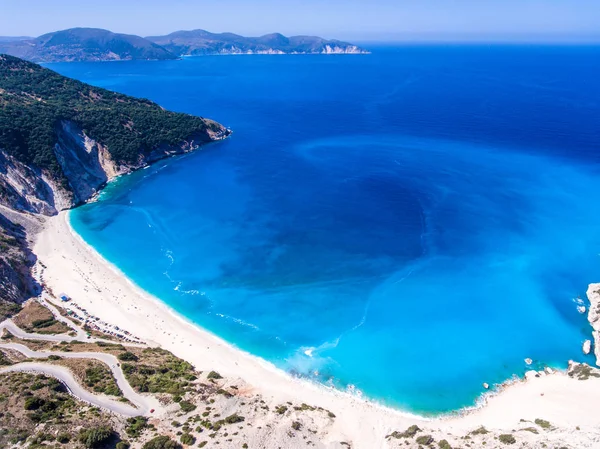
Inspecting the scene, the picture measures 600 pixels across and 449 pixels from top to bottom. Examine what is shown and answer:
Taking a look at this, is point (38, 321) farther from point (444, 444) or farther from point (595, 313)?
point (595, 313)

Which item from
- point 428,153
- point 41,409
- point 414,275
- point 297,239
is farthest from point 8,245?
point 428,153

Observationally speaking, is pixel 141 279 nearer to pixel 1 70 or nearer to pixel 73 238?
pixel 73 238

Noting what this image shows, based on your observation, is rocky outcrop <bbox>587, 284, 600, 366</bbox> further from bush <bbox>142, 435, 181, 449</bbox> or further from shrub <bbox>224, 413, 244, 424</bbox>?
bush <bbox>142, 435, 181, 449</bbox>

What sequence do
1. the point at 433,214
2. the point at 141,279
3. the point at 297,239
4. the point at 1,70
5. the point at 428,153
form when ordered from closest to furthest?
the point at 141,279, the point at 297,239, the point at 433,214, the point at 428,153, the point at 1,70

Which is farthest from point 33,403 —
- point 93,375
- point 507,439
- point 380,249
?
point 380,249

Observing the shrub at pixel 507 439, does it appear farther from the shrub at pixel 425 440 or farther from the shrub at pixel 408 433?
the shrub at pixel 408 433

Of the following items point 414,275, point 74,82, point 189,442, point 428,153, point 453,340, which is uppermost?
point 74,82
